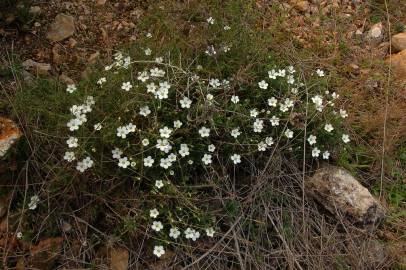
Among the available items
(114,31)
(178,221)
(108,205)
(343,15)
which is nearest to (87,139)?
(108,205)

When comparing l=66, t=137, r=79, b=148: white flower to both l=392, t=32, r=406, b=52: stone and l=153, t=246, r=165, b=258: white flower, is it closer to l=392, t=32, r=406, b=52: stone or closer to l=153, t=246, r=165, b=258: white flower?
l=153, t=246, r=165, b=258: white flower

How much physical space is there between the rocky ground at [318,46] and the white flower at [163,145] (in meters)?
1.11

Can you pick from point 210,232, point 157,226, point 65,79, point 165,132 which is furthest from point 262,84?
point 65,79

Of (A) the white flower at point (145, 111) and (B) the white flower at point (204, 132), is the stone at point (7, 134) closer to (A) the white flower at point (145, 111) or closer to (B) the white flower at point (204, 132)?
(A) the white flower at point (145, 111)

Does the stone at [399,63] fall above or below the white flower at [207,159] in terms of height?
above

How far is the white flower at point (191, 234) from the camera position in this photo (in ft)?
9.96

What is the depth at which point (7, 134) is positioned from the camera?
10.1ft

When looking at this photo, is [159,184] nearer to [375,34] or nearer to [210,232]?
[210,232]

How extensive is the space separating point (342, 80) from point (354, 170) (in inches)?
31.9

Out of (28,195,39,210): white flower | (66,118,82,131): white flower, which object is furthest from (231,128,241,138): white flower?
(28,195,39,210): white flower

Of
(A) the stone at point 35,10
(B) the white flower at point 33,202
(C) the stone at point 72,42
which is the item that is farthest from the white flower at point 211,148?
(A) the stone at point 35,10

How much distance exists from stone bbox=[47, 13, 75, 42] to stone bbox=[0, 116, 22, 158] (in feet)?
3.64

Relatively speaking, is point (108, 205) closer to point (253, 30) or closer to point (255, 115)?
point (255, 115)

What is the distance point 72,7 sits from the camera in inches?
167
